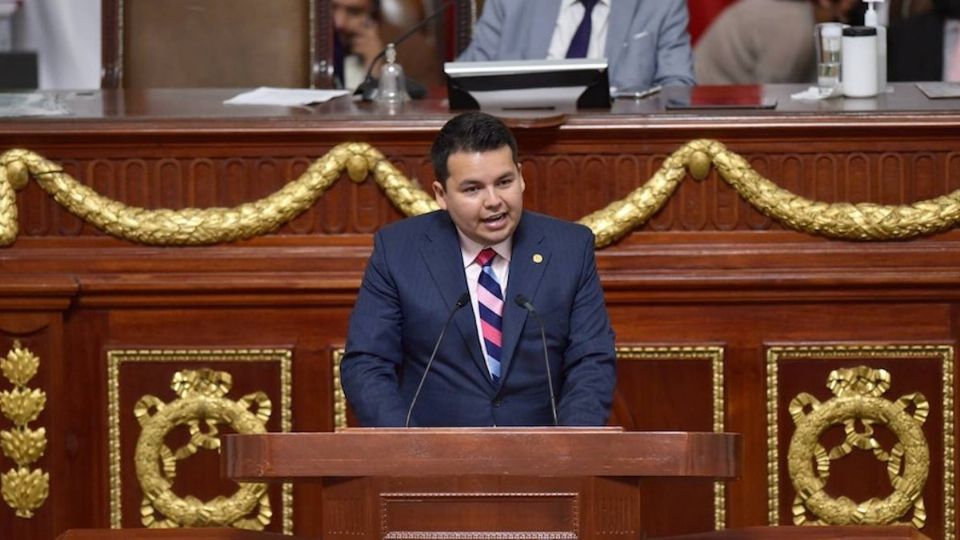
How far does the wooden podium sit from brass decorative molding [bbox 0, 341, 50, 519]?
1.78m

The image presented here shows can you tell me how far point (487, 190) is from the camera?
3549 mm

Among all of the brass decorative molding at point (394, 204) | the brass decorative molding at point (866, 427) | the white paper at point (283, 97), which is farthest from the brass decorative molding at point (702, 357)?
the white paper at point (283, 97)

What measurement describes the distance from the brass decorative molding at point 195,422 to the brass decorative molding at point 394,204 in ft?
0.95

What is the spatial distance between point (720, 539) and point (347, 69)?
3.61 m

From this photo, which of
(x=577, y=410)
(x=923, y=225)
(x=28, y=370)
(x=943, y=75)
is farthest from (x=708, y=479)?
(x=943, y=75)

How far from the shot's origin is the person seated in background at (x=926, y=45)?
6375 millimetres

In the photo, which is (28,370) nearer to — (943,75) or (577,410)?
(577,410)

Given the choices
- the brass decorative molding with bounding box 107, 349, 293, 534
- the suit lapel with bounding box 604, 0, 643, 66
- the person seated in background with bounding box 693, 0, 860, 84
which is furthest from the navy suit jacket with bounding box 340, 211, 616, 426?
the person seated in background with bounding box 693, 0, 860, 84

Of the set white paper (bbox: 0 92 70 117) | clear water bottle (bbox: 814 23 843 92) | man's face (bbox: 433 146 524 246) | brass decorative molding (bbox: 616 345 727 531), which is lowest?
brass decorative molding (bbox: 616 345 727 531)

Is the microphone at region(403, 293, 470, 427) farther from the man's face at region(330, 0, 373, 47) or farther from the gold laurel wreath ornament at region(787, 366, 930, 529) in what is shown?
the man's face at region(330, 0, 373, 47)

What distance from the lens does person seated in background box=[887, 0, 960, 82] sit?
6375mm

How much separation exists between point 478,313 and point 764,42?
3507mm

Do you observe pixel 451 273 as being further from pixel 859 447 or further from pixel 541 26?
pixel 541 26

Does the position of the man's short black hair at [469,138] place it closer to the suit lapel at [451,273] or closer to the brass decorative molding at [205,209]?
the suit lapel at [451,273]
